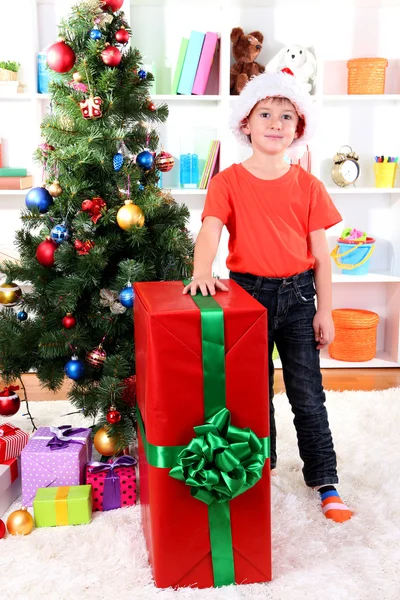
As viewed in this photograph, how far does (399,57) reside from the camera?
11.0 ft

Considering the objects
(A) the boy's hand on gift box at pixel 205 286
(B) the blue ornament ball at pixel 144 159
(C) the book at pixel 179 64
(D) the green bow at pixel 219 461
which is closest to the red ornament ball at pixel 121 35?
(B) the blue ornament ball at pixel 144 159

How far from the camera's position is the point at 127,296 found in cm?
194

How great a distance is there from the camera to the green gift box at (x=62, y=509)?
1750 mm

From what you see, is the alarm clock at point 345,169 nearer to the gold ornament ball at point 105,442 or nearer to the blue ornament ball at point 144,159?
the blue ornament ball at point 144,159

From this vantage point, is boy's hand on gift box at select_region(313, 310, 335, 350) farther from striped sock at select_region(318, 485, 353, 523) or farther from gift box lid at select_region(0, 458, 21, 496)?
gift box lid at select_region(0, 458, 21, 496)

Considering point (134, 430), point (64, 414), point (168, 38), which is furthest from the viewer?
point (168, 38)

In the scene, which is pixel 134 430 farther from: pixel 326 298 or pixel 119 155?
pixel 119 155

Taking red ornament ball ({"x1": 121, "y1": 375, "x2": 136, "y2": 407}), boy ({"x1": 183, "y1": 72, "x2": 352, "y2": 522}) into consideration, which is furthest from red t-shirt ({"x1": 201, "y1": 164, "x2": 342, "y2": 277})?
red ornament ball ({"x1": 121, "y1": 375, "x2": 136, "y2": 407})

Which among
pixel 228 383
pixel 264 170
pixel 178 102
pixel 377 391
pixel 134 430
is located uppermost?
pixel 178 102

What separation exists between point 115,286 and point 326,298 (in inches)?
24.3

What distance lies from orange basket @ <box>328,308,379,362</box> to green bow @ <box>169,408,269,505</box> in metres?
2.00

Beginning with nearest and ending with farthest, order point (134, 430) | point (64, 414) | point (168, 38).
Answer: point (134, 430)
point (64, 414)
point (168, 38)

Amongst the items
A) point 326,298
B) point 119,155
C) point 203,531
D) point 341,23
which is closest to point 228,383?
point 203,531

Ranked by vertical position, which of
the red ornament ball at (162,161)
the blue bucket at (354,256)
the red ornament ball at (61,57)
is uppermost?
the red ornament ball at (61,57)
